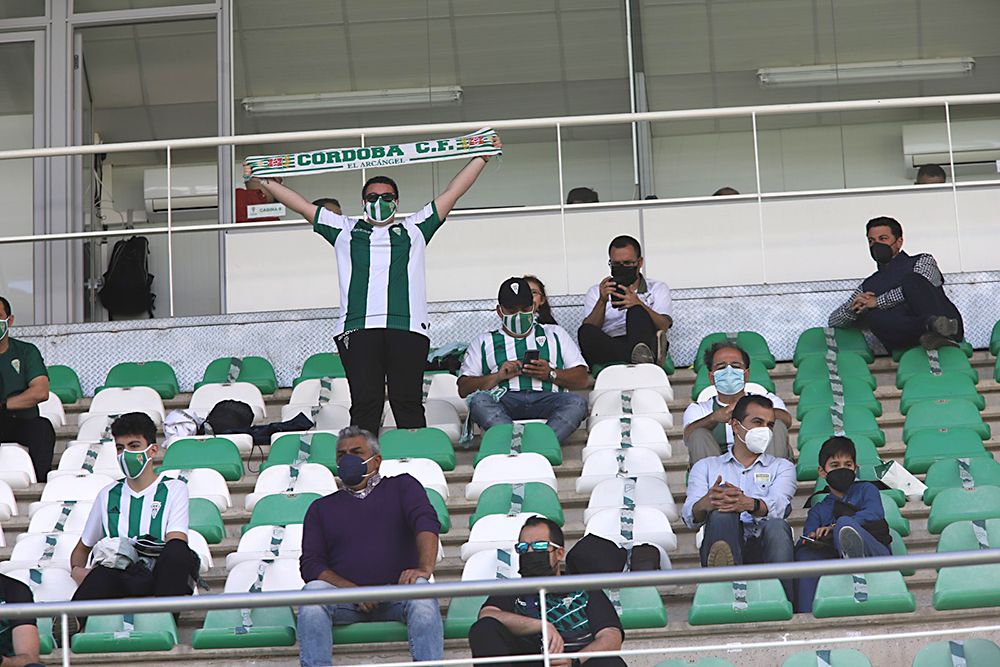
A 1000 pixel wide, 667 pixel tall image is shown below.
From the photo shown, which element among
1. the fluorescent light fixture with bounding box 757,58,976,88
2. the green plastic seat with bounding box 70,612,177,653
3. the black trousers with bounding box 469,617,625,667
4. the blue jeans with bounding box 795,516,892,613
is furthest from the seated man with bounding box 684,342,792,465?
the fluorescent light fixture with bounding box 757,58,976,88

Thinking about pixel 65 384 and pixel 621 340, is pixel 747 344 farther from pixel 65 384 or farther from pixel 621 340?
Answer: pixel 65 384

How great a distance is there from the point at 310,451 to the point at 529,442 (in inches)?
39.8

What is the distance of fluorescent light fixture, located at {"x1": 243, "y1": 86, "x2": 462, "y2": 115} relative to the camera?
12.4 metres

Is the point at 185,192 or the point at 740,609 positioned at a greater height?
the point at 185,192

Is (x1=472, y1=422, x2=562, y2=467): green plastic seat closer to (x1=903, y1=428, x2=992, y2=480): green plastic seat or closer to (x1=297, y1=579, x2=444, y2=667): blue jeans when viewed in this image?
(x1=903, y1=428, x2=992, y2=480): green plastic seat

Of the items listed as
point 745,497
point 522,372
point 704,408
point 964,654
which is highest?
point 522,372

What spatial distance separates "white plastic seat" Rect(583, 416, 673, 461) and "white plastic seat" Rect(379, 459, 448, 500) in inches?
27.9

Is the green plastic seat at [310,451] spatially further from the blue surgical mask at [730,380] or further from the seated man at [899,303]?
the seated man at [899,303]

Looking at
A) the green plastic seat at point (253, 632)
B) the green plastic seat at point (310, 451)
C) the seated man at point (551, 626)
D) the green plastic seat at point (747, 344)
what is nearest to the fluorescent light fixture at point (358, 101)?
the green plastic seat at point (747, 344)

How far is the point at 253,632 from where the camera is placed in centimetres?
656

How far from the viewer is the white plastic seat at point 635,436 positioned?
8.39 metres

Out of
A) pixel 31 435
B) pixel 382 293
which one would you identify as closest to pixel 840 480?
pixel 382 293

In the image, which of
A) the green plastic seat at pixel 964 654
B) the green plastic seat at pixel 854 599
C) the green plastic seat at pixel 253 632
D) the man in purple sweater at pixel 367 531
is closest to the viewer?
the green plastic seat at pixel 964 654

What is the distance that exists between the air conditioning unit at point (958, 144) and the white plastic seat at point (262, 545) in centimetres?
597
